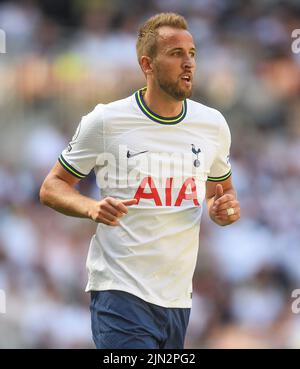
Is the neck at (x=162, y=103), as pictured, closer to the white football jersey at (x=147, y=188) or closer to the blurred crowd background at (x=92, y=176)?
the white football jersey at (x=147, y=188)

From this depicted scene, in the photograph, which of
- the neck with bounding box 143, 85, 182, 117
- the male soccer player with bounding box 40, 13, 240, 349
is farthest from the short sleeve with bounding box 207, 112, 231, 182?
the neck with bounding box 143, 85, 182, 117

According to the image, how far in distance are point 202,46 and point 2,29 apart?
2474 millimetres

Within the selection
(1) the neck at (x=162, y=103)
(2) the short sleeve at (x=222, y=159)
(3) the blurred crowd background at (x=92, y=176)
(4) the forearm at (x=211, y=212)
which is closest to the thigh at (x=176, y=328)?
(4) the forearm at (x=211, y=212)

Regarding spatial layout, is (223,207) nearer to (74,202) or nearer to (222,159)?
(222,159)

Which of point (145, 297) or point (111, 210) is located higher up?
point (111, 210)

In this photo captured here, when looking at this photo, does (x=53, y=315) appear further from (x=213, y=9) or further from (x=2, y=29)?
(x=213, y=9)

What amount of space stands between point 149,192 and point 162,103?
534 millimetres

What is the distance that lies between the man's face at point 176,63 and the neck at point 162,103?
0.15 ft

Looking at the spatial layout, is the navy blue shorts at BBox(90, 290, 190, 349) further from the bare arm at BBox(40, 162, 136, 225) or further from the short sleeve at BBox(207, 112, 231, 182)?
the short sleeve at BBox(207, 112, 231, 182)

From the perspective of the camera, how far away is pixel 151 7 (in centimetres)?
1162

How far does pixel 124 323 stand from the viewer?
4.72 m

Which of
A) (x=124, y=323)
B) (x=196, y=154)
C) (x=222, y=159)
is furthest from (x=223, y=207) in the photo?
(x=124, y=323)

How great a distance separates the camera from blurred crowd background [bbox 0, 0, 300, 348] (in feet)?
30.5
